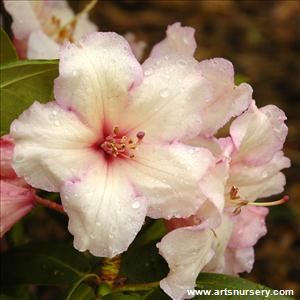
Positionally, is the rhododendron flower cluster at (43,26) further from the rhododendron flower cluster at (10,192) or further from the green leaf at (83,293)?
the green leaf at (83,293)

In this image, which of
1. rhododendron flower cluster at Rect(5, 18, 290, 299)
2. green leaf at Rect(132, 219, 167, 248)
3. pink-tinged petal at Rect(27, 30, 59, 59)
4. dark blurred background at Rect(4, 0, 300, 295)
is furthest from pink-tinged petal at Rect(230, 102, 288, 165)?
dark blurred background at Rect(4, 0, 300, 295)

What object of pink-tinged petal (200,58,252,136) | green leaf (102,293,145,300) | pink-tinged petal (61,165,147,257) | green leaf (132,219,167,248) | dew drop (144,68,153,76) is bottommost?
green leaf (102,293,145,300)

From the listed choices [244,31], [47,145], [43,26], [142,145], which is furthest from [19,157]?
[244,31]

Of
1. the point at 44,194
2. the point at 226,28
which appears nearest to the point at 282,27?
the point at 226,28

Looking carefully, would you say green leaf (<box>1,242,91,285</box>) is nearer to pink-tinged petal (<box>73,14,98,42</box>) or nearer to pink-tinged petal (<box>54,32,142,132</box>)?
pink-tinged petal (<box>54,32,142,132</box>)

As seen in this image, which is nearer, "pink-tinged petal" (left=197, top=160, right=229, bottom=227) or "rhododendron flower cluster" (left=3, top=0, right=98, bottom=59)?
"pink-tinged petal" (left=197, top=160, right=229, bottom=227)

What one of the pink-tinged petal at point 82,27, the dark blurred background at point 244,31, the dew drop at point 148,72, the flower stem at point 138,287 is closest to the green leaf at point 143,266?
the flower stem at point 138,287

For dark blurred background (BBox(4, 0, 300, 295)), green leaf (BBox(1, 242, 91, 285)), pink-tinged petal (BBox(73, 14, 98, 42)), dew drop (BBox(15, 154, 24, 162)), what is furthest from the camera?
dark blurred background (BBox(4, 0, 300, 295))

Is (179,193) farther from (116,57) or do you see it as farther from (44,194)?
(44,194)
